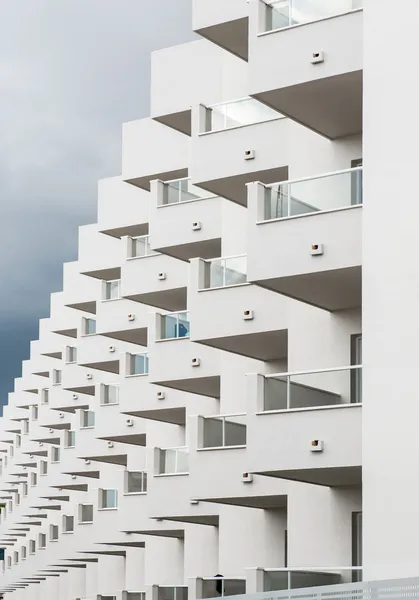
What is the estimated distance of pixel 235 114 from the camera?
32.2 m

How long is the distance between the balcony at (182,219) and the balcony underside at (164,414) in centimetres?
675

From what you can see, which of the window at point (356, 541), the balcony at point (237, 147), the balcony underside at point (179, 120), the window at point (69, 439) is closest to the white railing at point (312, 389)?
the window at point (356, 541)

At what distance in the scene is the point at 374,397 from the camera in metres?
23.0

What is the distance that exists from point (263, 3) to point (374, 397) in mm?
8284

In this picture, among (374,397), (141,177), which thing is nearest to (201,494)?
(374,397)

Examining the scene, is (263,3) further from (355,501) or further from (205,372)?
(205,372)

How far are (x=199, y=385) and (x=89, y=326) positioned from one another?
50.2 ft

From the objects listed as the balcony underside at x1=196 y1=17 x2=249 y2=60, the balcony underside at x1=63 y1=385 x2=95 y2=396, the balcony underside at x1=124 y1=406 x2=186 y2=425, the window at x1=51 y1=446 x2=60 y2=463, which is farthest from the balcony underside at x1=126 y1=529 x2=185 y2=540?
the window at x1=51 y1=446 x2=60 y2=463

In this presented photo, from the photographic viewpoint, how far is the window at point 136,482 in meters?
39.9

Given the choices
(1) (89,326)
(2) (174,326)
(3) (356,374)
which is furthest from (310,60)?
(1) (89,326)

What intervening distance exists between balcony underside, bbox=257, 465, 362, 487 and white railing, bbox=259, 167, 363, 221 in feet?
15.3

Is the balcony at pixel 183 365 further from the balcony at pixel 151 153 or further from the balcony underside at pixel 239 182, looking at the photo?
the balcony underside at pixel 239 182

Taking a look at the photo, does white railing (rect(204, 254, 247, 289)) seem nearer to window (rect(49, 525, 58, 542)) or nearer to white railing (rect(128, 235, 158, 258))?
white railing (rect(128, 235, 158, 258))

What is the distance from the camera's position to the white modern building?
23.1 metres
